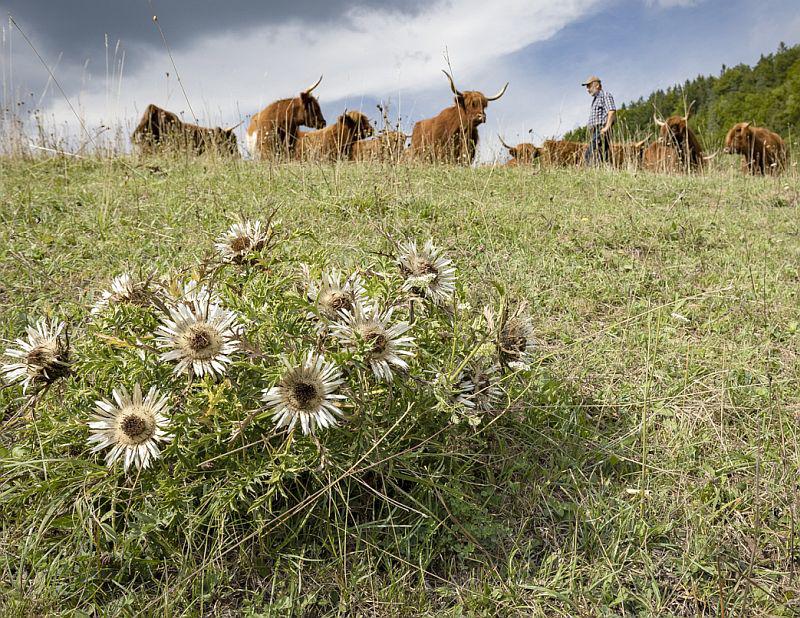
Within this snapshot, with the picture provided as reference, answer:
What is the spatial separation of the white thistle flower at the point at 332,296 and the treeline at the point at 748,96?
46.1m

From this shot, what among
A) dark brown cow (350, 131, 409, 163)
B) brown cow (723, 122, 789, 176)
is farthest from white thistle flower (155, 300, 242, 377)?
brown cow (723, 122, 789, 176)

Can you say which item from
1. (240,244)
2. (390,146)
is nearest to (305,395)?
(240,244)

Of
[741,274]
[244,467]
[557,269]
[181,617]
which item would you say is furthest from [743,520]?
[741,274]

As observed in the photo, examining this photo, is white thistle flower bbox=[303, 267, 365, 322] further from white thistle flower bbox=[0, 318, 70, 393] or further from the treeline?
the treeline

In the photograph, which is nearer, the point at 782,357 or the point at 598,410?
the point at 598,410

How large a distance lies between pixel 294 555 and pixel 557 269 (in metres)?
2.70

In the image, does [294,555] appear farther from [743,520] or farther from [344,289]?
[743,520]

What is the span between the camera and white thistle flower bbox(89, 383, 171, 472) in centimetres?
142

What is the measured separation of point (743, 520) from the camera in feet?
6.37

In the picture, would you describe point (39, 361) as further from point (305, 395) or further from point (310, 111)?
point (310, 111)

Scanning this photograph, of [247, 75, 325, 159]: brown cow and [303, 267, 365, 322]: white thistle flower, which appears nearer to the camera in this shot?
[303, 267, 365, 322]: white thistle flower

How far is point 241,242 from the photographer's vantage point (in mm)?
1853

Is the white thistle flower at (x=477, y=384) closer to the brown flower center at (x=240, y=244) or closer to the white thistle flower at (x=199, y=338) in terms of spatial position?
the white thistle flower at (x=199, y=338)

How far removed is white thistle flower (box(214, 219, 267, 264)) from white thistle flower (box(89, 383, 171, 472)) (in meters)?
0.55
